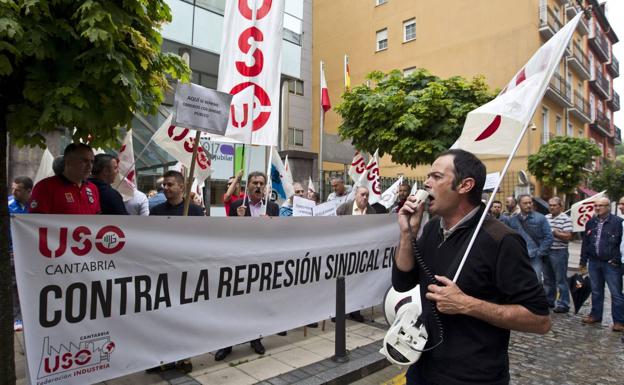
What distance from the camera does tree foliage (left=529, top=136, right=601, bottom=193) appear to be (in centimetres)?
1972

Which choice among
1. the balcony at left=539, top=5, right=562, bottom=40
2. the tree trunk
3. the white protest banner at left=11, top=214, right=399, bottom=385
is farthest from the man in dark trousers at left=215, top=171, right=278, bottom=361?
the balcony at left=539, top=5, right=562, bottom=40

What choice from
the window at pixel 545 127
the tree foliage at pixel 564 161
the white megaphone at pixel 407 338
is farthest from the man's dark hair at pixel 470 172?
the window at pixel 545 127

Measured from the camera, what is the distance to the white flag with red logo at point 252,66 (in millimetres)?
5258

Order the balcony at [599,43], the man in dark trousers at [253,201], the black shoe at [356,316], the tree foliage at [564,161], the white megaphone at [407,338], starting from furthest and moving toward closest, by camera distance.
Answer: the balcony at [599,43] < the tree foliage at [564,161] < the black shoe at [356,316] < the man in dark trousers at [253,201] < the white megaphone at [407,338]

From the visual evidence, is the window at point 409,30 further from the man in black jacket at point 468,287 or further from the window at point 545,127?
the man in black jacket at point 468,287

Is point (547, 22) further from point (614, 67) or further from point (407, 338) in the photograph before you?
point (614, 67)

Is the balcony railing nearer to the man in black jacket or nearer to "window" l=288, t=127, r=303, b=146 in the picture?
"window" l=288, t=127, r=303, b=146

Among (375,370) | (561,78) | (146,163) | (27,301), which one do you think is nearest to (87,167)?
(27,301)

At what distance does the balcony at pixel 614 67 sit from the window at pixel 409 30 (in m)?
27.8

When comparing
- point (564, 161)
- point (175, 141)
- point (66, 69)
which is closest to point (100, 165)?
point (175, 141)

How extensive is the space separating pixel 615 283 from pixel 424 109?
8.32 m

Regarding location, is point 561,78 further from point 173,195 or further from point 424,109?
point 173,195

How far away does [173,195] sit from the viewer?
15.4 ft

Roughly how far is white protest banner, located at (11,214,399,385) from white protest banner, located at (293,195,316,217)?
628mm
